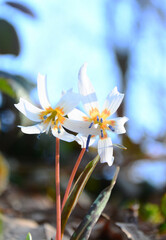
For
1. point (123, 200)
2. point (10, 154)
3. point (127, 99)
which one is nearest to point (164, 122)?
point (127, 99)

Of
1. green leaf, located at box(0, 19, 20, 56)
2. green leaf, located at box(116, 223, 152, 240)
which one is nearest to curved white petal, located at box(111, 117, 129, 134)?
green leaf, located at box(116, 223, 152, 240)

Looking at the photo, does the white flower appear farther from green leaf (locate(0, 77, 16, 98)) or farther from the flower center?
green leaf (locate(0, 77, 16, 98))

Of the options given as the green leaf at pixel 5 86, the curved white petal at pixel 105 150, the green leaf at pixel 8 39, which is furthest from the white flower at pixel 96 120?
the green leaf at pixel 8 39

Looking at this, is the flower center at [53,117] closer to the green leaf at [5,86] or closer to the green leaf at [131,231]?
the green leaf at [131,231]

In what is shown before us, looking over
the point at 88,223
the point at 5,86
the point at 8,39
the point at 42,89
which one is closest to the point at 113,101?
the point at 42,89

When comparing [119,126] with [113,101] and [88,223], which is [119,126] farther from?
[88,223]
